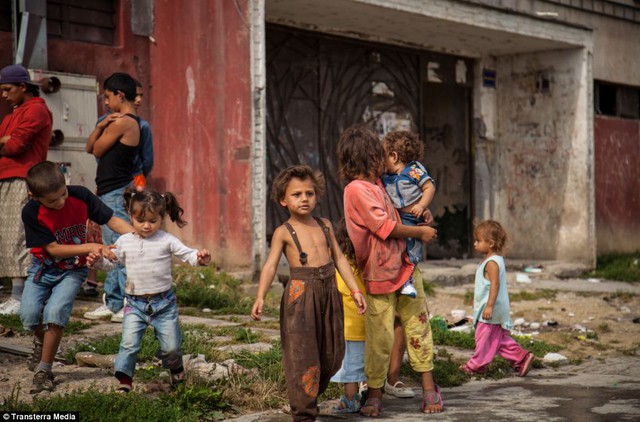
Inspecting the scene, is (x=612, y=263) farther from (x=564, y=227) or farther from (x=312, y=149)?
(x=312, y=149)

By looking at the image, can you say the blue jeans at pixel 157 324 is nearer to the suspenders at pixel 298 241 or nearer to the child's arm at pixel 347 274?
the suspenders at pixel 298 241

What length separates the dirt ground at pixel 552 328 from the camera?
211 inches

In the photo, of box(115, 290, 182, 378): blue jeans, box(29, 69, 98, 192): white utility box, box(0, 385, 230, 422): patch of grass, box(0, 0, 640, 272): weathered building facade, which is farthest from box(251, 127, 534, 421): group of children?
box(29, 69, 98, 192): white utility box

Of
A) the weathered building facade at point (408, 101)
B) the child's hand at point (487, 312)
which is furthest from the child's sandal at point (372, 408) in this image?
the weathered building facade at point (408, 101)

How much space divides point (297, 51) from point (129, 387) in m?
7.36

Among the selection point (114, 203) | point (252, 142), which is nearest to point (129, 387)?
point (114, 203)

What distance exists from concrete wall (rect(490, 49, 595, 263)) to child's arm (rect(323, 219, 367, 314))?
9139mm

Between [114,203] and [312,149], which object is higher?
[312,149]

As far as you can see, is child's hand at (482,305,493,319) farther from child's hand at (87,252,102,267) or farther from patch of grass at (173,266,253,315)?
child's hand at (87,252,102,267)

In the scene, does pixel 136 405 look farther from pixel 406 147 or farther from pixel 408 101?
pixel 408 101

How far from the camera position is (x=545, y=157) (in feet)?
45.3

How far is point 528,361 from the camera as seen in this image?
255 inches

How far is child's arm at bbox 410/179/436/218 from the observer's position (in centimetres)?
546

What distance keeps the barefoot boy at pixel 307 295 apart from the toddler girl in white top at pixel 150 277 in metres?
0.50
